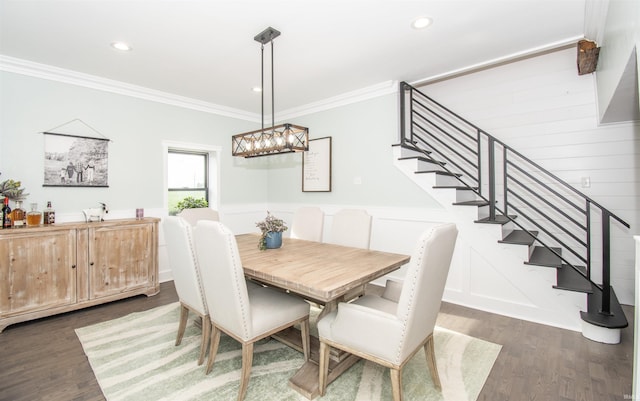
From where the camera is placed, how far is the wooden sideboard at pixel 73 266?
2783 mm

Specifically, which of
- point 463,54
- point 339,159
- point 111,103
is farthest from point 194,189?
point 463,54

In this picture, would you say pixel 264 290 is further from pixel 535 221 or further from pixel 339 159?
pixel 535 221

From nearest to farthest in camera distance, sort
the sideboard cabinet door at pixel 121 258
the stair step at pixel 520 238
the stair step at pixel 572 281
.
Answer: the stair step at pixel 572 281 → the stair step at pixel 520 238 → the sideboard cabinet door at pixel 121 258

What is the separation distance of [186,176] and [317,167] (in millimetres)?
2077

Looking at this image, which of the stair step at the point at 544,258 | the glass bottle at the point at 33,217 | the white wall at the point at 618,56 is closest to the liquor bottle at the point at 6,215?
the glass bottle at the point at 33,217

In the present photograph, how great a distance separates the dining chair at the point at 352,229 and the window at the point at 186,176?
2473 mm

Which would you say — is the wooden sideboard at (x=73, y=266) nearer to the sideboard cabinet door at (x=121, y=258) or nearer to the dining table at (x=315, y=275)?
the sideboard cabinet door at (x=121, y=258)

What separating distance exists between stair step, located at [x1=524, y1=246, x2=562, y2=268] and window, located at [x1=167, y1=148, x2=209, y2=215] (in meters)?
4.27

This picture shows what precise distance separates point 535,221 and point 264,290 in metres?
3.10

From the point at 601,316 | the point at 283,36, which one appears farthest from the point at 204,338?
the point at 601,316

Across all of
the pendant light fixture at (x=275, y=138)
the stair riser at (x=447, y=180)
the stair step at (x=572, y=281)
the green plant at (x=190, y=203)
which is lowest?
the stair step at (x=572, y=281)

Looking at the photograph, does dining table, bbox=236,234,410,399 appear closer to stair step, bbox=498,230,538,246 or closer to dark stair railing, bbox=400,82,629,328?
stair step, bbox=498,230,538,246

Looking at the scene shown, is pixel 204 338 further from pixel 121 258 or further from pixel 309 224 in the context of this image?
pixel 121 258

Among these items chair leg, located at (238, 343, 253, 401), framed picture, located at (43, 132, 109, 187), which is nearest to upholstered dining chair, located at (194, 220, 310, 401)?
chair leg, located at (238, 343, 253, 401)
